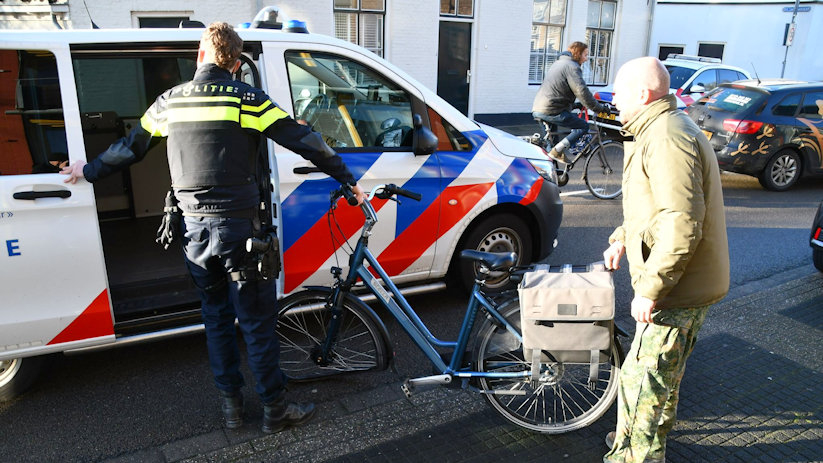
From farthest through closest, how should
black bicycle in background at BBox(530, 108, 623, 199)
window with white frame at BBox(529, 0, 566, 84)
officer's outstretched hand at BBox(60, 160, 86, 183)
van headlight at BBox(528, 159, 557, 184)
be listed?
window with white frame at BBox(529, 0, 566, 84)
black bicycle in background at BBox(530, 108, 623, 199)
van headlight at BBox(528, 159, 557, 184)
officer's outstretched hand at BBox(60, 160, 86, 183)

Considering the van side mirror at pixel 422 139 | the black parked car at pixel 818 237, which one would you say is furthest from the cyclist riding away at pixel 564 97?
the van side mirror at pixel 422 139

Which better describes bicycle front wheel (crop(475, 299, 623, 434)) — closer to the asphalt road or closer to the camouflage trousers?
the camouflage trousers

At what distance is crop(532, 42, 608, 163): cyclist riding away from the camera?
8.44 meters

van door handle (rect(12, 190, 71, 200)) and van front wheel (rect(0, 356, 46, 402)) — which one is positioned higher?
van door handle (rect(12, 190, 71, 200))

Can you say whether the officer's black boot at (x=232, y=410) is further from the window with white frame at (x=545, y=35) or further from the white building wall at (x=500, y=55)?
the window with white frame at (x=545, y=35)

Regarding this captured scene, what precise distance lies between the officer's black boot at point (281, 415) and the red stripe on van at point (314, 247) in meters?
0.89

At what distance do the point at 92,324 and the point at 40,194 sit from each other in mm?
754

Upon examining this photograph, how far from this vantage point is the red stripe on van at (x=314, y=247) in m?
4.04

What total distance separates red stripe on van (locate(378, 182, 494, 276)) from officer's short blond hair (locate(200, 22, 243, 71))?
5.74 ft

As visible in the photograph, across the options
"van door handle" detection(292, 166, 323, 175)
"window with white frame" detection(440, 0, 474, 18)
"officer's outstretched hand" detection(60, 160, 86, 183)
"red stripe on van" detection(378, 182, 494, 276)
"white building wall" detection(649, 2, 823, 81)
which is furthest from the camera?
"white building wall" detection(649, 2, 823, 81)

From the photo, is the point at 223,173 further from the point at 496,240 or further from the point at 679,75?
the point at 679,75

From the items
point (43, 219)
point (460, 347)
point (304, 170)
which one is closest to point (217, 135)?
point (304, 170)

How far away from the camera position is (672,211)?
2.54 metres

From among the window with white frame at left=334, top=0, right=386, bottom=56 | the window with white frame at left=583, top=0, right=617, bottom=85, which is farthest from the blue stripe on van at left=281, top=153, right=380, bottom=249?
the window with white frame at left=583, top=0, right=617, bottom=85
